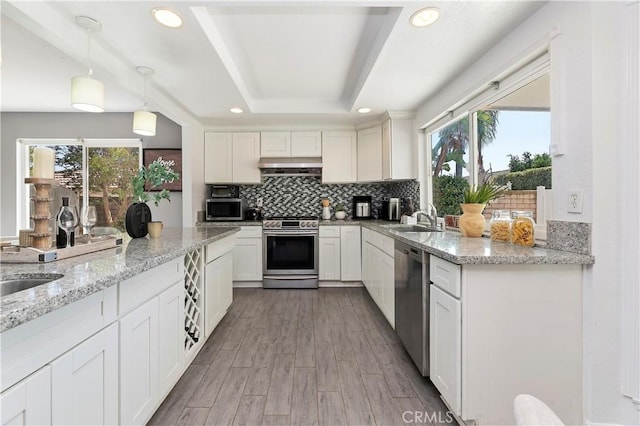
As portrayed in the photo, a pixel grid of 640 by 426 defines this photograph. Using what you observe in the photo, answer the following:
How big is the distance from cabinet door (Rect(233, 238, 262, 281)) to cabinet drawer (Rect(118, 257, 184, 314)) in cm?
214

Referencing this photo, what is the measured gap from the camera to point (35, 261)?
123 centimetres

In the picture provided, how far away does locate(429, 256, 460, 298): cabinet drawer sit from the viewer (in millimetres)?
1438


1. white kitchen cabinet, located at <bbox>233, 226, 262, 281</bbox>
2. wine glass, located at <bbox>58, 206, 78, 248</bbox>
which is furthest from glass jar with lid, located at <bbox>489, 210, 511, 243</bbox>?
white kitchen cabinet, located at <bbox>233, 226, 262, 281</bbox>

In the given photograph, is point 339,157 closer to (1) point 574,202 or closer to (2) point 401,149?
(2) point 401,149

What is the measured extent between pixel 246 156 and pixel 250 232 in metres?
1.15

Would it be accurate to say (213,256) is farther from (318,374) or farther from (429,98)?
(429,98)

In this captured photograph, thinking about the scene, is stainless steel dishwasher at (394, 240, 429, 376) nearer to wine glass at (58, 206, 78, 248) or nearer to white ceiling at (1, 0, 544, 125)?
white ceiling at (1, 0, 544, 125)

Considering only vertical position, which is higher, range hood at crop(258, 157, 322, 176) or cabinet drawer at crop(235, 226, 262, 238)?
range hood at crop(258, 157, 322, 176)

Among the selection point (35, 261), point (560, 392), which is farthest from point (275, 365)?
point (560, 392)

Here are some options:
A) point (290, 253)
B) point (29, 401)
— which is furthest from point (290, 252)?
point (29, 401)

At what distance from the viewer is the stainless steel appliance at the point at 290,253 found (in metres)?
3.91

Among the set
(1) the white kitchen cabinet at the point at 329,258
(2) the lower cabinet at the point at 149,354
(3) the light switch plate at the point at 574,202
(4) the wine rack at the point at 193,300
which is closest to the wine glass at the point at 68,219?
(2) the lower cabinet at the point at 149,354

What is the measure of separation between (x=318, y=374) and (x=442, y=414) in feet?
2.58

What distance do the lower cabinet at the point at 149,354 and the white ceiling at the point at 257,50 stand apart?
170 cm
